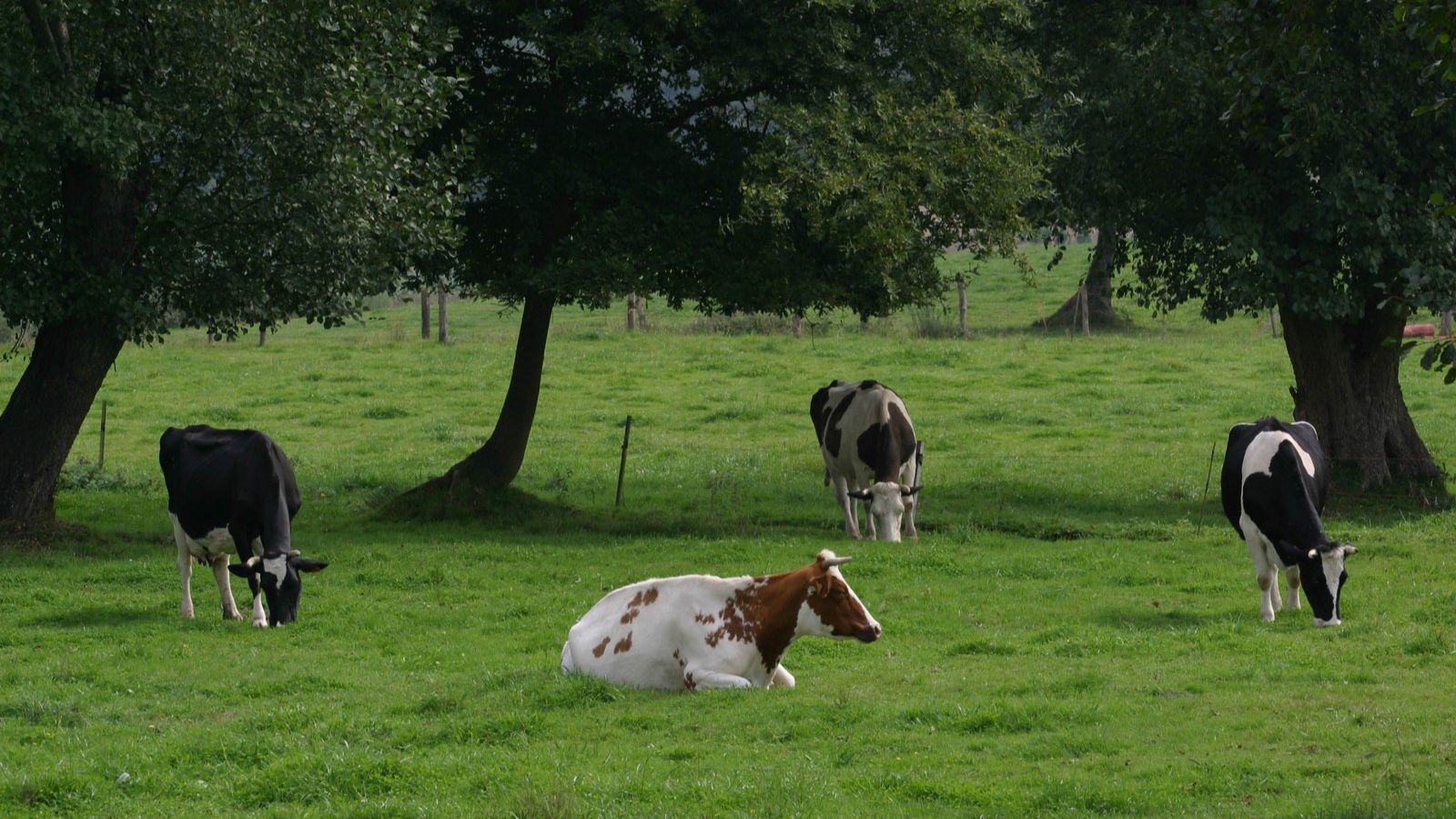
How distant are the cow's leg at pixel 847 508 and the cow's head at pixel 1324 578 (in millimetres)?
7130

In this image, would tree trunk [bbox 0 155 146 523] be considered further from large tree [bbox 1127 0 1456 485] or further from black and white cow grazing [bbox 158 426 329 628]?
large tree [bbox 1127 0 1456 485]

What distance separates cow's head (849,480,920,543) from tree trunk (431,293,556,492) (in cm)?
575

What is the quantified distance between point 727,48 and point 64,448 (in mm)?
9977

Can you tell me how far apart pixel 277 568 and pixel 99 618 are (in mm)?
1911

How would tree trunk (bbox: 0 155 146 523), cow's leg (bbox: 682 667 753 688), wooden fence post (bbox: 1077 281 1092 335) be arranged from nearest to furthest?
1. cow's leg (bbox: 682 667 753 688)
2. tree trunk (bbox: 0 155 146 523)
3. wooden fence post (bbox: 1077 281 1092 335)

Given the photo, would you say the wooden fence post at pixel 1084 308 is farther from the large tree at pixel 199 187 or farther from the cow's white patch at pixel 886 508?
the large tree at pixel 199 187

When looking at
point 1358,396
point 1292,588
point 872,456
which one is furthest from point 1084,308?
point 1292,588

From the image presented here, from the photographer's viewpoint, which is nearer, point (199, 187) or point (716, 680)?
point (716, 680)

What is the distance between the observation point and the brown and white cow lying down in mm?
12297

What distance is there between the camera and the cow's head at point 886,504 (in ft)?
69.9

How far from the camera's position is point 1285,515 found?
16.2 m

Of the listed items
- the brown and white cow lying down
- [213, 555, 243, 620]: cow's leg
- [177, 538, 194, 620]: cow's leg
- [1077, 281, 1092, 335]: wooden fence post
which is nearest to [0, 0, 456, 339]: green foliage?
[177, 538, 194, 620]: cow's leg

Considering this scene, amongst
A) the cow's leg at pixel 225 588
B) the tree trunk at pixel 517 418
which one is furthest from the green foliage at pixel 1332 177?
the cow's leg at pixel 225 588

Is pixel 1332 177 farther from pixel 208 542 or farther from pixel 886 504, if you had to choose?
pixel 208 542
